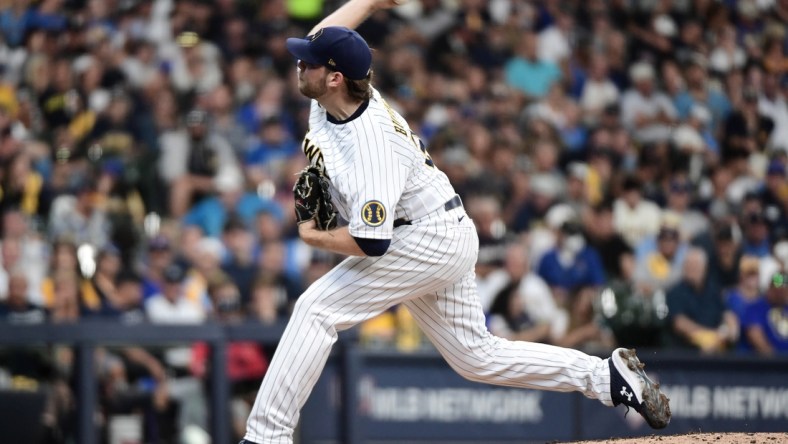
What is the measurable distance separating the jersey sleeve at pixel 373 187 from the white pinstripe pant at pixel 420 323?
24 centimetres

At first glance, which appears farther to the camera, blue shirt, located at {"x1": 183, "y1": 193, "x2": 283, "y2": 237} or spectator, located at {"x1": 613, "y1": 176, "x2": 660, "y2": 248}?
spectator, located at {"x1": 613, "y1": 176, "x2": 660, "y2": 248}

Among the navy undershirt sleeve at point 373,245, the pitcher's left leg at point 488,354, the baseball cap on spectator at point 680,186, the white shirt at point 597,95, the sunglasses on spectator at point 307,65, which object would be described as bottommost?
the pitcher's left leg at point 488,354

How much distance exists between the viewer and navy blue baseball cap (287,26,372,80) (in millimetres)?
4609

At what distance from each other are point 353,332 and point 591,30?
20.0 feet

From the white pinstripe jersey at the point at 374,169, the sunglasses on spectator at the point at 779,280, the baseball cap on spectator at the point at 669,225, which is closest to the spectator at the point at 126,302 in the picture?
the white pinstripe jersey at the point at 374,169

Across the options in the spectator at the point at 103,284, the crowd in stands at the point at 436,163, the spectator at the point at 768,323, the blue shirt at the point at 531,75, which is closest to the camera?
the spectator at the point at 103,284

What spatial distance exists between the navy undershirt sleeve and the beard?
558 millimetres

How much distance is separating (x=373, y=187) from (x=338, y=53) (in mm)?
509

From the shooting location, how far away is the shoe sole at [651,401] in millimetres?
5004

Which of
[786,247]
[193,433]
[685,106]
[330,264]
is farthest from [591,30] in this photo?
[193,433]

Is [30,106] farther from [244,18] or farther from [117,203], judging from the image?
[244,18]

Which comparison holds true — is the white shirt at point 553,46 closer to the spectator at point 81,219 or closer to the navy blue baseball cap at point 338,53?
the spectator at point 81,219

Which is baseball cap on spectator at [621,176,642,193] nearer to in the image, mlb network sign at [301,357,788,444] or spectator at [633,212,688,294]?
spectator at [633,212,688,294]

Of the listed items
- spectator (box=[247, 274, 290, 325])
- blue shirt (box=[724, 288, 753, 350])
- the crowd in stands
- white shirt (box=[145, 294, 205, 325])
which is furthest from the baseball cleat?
blue shirt (box=[724, 288, 753, 350])
